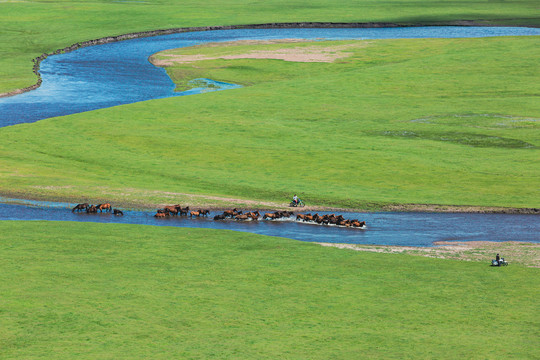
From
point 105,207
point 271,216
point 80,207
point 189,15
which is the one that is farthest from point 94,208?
point 189,15

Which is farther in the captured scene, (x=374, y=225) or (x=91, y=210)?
(x=91, y=210)

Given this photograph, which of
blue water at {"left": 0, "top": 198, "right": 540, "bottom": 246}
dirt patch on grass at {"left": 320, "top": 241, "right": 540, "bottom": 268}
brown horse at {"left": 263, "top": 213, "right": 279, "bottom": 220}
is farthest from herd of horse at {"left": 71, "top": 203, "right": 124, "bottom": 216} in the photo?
dirt patch on grass at {"left": 320, "top": 241, "right": 540, "bottom": 268}

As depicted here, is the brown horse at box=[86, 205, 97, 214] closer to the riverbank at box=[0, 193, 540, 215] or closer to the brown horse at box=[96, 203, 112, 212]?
the brown horse at box=[96, 203, 112, 212]

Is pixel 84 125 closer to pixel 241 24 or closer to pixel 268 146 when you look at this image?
pixel 268 146

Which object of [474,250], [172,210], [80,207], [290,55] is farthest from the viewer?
[290,55]

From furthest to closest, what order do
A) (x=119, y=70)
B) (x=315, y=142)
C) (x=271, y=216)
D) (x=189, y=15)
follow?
(x=189, y=15)
(x=119, y=70)
(x=315, y=142)
(x=271, y=216)

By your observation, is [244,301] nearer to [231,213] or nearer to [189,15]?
[231,213]
